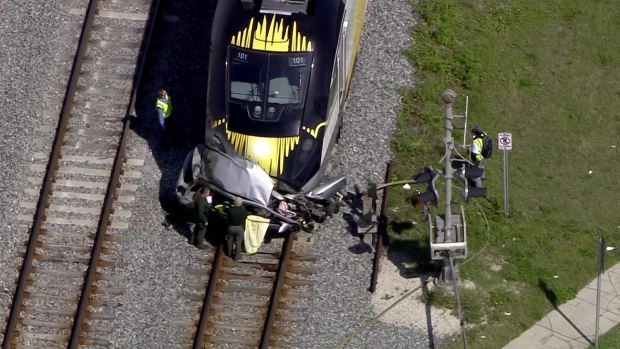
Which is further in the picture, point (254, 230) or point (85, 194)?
point (85, 194)

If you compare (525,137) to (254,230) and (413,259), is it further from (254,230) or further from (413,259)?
(254,230)

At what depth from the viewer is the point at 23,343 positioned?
63.1ft

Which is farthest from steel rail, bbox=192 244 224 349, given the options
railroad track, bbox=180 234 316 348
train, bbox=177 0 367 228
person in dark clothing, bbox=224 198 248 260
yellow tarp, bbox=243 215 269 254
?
train, bbox=177 0 367 228

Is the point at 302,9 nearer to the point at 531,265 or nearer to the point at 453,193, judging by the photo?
the point at 453,193

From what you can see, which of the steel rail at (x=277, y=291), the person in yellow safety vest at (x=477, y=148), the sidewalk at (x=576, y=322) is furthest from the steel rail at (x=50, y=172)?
the sidewalk at (x=576, y=322)

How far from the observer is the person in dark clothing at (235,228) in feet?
63.3

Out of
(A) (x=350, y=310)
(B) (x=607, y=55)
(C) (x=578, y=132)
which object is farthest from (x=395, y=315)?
(B) (x=607, y=55)

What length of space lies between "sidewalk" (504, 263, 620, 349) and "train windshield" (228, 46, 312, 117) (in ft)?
18.3

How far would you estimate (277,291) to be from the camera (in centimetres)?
1927

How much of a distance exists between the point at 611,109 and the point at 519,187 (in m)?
2.74

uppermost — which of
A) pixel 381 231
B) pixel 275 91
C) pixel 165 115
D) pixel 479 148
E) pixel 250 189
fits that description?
pixel 275 91

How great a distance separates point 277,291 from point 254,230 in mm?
1130

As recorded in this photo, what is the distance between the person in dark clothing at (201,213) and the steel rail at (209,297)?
38 centimetres

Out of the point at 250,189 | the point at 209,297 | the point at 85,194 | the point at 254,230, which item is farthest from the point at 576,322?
the point at 85,194
